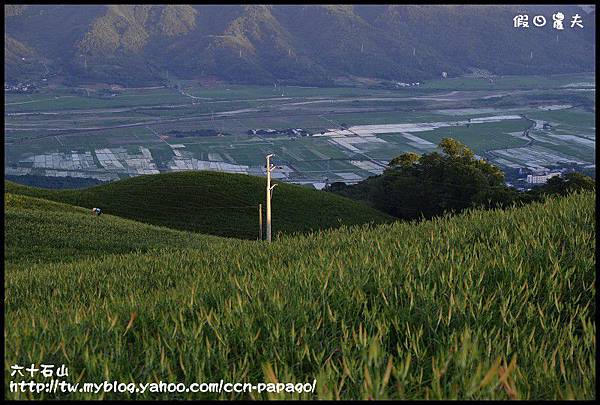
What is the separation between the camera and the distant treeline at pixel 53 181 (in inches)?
4791

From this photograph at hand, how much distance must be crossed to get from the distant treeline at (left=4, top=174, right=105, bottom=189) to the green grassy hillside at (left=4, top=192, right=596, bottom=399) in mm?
119539

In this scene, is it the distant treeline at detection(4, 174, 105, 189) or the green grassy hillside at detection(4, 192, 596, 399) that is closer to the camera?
the green grassy hillside at detection(4, 192, 596, 399)

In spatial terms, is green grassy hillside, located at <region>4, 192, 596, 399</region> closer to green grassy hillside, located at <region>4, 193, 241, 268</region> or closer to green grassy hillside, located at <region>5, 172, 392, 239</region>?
green grassy hillside, located at <region>4, 193, 241, 268</region>

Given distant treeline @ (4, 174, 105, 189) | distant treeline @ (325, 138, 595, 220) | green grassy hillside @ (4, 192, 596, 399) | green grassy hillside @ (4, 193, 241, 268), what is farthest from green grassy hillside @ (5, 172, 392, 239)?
distant treeline @ (4, 174, 105, 189)

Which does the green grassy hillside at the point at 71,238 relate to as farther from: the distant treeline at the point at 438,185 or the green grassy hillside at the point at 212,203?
the distant treeline at the point at 438,185

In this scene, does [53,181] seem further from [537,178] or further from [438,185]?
[537,178]

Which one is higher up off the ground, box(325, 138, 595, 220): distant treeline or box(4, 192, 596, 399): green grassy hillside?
box(4, 192, 596, 399): green grassy hillside

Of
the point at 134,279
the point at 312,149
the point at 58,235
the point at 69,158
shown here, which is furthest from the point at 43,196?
the point at 312,149

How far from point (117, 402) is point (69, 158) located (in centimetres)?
16132

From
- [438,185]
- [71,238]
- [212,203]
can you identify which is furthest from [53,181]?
[71,238]

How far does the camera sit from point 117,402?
4.86 meters

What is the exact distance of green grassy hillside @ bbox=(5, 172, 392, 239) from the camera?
53.8 m

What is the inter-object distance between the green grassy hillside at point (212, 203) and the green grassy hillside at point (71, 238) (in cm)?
1325

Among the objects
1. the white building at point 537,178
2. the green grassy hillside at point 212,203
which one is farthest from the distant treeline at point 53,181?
the white building at point 537,178
